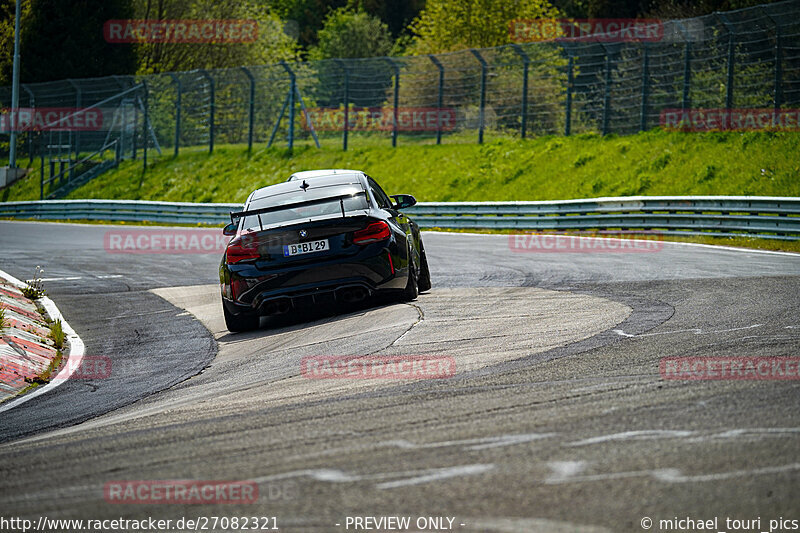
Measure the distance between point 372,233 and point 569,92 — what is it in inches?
786

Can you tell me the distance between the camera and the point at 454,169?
3142cm

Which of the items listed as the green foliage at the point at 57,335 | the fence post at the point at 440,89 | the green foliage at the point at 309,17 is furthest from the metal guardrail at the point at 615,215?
the green foliage at the point at 309,17

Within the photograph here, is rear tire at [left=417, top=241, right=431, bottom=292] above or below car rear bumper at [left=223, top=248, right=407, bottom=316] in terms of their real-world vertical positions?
below

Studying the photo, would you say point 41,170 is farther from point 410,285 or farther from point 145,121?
point 410,285

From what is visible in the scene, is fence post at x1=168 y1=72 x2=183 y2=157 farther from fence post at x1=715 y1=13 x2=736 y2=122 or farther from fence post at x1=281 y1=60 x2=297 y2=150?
fence post at x1=715 y1=13 x2=736 y2=122

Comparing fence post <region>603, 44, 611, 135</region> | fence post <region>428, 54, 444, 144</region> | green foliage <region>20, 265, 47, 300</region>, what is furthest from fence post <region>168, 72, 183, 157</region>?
green foliage <region>20, 265, 47, 300</region>

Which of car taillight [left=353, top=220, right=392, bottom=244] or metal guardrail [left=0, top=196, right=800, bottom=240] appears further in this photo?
metal guardrail [left=0, top=196, right=800, bottom=240]

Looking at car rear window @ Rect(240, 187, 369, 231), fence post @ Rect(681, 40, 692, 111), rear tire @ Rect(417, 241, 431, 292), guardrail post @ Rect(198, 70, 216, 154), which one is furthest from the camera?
guardrail post @ Rect(198, 70, 216, 154)

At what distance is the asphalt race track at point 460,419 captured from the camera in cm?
383

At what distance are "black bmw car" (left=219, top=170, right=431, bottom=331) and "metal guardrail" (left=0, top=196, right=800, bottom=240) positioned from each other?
10.3 metres

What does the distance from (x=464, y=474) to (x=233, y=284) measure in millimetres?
6091

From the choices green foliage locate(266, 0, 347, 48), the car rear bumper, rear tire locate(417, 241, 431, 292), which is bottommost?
rear tire locate(417, 241, 431, 292)

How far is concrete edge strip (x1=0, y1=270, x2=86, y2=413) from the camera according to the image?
297 inches

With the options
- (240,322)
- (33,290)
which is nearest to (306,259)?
(240,322)
